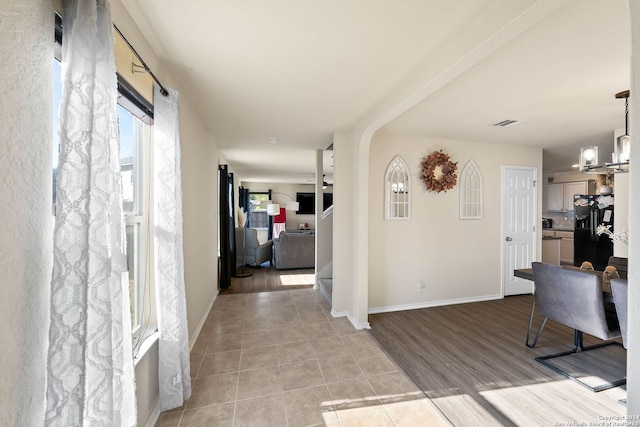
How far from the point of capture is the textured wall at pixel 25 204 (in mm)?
708

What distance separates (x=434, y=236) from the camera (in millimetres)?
3730

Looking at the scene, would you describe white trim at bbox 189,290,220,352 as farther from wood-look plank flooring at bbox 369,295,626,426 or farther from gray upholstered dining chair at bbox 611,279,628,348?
gray upholstered dining chair at bbox 611,279,628,348

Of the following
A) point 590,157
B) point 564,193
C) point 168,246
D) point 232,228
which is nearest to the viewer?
point 168,246

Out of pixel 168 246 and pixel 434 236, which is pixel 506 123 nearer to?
pixel 434 236

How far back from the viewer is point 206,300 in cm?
337

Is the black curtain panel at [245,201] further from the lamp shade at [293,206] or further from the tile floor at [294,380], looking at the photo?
the tile floor at [294,380]

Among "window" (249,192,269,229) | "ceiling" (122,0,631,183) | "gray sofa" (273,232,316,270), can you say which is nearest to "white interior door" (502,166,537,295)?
"ceiling" (122,0,631,183)

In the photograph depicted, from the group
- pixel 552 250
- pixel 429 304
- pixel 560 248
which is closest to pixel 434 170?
pixel 429 304

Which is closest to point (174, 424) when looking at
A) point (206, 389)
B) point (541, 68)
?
point (206, 389)

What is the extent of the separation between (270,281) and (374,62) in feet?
13.7

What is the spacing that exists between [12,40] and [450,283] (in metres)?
4.32

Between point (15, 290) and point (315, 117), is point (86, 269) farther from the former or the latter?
point (315, 117)

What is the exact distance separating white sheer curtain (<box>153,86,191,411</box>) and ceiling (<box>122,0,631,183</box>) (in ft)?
1.57

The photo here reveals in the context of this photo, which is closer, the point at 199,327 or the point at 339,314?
the point at 199,327
